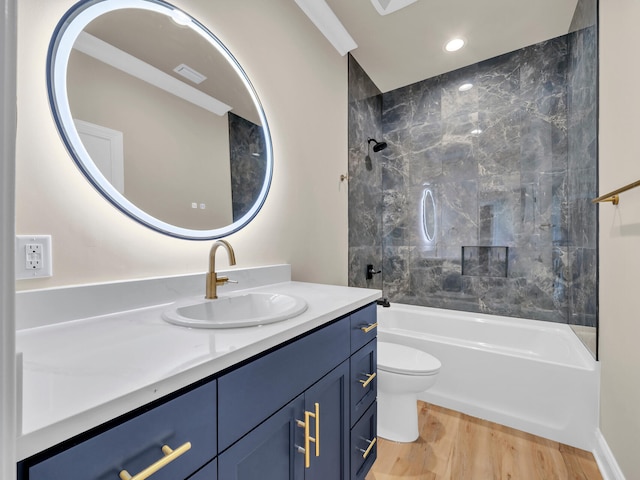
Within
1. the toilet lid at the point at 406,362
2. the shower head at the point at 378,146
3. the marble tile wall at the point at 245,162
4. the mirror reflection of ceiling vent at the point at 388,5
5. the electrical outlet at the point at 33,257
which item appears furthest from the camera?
the shower head at the point at 378,146

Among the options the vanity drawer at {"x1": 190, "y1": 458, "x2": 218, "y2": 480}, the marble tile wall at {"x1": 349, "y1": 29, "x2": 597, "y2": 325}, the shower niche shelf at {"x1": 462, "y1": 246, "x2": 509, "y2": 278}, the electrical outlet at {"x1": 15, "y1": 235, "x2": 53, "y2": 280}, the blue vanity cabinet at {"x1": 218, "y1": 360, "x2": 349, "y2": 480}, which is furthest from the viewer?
the shower niche shelf at {"x1": 462, "y1": 246, "x2": 509, "y2": 278}

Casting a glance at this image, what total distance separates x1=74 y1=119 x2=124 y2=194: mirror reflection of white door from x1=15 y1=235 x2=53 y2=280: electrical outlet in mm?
261

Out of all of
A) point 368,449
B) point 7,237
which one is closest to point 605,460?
point 368,449

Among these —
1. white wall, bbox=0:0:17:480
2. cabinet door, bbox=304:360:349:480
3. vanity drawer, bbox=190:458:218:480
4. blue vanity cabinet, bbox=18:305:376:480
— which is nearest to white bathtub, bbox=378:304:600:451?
blue vanity cabinet, bbox=18:305:376:480

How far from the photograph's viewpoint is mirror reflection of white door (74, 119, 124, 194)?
2.91 ft

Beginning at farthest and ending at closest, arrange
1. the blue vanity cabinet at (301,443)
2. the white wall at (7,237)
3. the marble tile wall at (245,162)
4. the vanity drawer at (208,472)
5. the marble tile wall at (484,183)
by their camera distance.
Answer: the marble tile wall at (484,183) → the marble tile wall at (245,162) → the blue vanity cabinet at (301,443) → the vanity drawer at (208,472) → the white wall at (7,237)

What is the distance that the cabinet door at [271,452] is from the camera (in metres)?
0.60

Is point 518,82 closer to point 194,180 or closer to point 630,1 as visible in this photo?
point 630,1

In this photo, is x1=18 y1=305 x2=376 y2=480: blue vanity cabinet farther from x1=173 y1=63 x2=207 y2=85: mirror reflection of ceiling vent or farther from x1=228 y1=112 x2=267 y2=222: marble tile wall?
x1=173 y1=63 x2=207 y2=85: mirror reflection of ceiling vent

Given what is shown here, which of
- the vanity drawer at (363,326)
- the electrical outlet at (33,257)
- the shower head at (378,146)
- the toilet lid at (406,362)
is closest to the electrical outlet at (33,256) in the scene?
the electrical outlet at (33,257)

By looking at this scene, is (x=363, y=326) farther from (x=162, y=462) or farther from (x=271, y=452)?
(x=162, y=462)

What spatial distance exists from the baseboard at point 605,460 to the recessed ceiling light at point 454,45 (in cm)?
271

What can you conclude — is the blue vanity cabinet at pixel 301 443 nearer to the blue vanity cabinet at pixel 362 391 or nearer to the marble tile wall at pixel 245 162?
the blue vanity cabinet at pixel 362 391

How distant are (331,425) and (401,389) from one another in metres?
0.79
